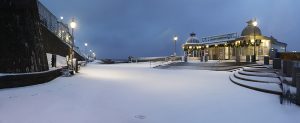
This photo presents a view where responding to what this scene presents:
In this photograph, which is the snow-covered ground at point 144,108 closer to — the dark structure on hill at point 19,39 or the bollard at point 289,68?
the dark structure on hill at point 19,39

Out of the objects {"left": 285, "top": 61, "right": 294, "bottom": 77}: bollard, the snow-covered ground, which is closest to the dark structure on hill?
the snow-covered ground

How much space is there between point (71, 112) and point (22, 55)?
23.4ft

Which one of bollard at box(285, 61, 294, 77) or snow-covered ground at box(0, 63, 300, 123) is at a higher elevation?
bollard at box(285, 61, 294, 77)

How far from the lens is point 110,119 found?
20.1ft

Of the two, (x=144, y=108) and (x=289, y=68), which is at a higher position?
(x=289, y=68)

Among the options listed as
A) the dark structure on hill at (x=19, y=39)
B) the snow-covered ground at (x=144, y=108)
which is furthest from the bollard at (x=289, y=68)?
the dark structure on hill at (x=19, y=39)

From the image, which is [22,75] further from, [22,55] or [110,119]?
[110,119]

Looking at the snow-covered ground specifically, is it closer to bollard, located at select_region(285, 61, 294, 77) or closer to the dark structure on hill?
the dark structure on hill

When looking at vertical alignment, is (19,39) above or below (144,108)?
above

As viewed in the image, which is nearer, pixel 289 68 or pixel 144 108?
pixel 144 108

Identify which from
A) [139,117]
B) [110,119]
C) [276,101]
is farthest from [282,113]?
[110,119]

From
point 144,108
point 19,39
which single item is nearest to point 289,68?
point 144,108

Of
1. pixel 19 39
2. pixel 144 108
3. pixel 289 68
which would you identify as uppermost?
pixel 19 39

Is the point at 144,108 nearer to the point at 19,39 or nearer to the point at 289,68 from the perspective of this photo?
the point at 19,39
